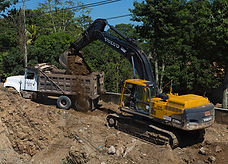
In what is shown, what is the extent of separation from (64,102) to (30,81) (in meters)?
2.26

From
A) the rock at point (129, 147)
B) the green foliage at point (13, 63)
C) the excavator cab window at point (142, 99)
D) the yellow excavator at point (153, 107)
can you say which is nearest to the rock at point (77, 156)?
the rock at point (129, 147)

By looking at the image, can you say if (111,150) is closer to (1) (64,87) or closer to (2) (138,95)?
(2) (138,95)

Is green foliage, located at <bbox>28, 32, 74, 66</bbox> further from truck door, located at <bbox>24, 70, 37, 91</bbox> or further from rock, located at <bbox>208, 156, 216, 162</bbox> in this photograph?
rock, located at <bbox>208, 156, 216, 162</bbox>

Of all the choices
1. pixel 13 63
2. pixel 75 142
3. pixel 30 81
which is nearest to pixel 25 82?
pixel 30 81

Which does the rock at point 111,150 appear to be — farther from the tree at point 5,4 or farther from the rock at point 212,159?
the tree at point 5,4

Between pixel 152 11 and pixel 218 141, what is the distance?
24.5 ft

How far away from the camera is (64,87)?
42.3 feet

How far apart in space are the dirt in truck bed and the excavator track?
207mm

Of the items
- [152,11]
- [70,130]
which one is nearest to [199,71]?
[152,11]

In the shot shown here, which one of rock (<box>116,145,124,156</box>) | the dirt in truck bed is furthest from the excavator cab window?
rock (<box>116,145,124,156</box>)

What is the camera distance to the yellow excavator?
28.6 ft

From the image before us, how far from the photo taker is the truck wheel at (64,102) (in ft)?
42.5

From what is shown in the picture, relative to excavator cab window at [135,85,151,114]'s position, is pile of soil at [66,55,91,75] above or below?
above

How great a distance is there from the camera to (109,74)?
1786cm
